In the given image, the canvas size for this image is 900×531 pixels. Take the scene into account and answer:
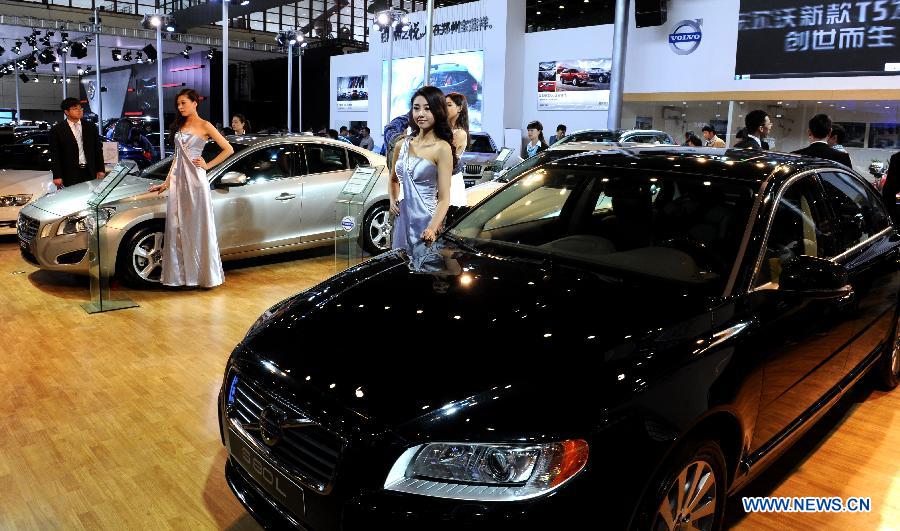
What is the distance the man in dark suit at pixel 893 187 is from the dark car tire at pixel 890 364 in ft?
7.67

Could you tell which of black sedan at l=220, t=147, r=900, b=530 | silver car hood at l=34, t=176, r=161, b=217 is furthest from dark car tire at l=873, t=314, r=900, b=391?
silver car hood at l=34, t=176, r=161, b=217

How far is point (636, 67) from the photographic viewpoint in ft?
54.0

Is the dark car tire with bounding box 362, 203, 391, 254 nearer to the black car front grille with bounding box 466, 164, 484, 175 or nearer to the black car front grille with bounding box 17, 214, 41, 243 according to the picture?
the black car front grille with bounding box 17, 214, 41, 243

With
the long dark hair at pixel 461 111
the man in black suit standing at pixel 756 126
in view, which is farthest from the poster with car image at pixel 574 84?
the long dark hair at pixel 461 111

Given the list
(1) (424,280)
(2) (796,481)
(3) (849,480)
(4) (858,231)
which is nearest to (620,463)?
(1) (424,280)

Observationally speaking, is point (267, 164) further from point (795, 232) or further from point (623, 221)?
point (795, 232)

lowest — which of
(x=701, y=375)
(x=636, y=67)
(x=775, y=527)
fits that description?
(x=775, y=527)

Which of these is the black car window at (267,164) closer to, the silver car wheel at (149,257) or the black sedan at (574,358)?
the silver car wheel at (149,257)

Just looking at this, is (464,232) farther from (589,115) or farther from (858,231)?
(589,115)

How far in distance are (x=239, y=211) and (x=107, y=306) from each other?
1421mm

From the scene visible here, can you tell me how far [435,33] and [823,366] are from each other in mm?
19936

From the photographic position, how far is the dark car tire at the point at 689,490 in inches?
71.9

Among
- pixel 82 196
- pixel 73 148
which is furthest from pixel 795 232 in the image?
pixel 73 148

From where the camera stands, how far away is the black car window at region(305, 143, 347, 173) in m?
6.93
